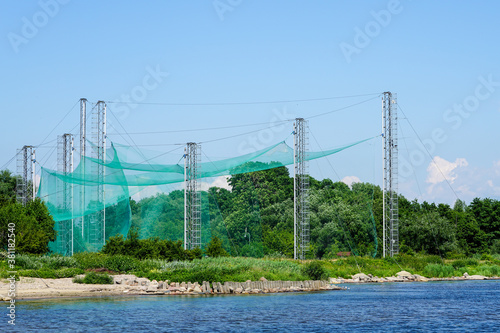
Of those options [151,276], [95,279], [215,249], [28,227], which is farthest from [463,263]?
[28,227]

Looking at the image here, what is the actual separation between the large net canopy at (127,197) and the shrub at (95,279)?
6568 mm

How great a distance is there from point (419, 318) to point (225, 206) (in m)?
36.3

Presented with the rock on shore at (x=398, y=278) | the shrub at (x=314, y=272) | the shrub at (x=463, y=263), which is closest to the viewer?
the shrub at (x=314, y=272)

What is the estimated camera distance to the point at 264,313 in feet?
Result: 73.7

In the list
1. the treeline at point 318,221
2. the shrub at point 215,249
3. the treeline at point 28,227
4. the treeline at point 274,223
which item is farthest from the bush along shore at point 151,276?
the treeline at point 318,221

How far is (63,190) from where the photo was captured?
37781mm

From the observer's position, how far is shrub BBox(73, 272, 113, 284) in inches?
1119

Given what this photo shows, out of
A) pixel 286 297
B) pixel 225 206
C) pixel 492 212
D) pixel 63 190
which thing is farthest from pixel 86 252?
pixel 492 212

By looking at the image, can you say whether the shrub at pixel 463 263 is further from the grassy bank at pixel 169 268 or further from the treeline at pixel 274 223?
the grassy bank at pixel 169 268

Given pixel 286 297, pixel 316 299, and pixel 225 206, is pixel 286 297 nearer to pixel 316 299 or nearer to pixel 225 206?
pixel 316 299

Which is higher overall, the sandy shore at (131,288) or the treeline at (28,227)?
the treeline at (28,227)

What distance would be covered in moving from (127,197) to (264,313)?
1448 centimetres

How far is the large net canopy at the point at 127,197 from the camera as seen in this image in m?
34.9

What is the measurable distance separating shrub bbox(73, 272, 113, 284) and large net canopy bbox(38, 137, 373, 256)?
6568mm
